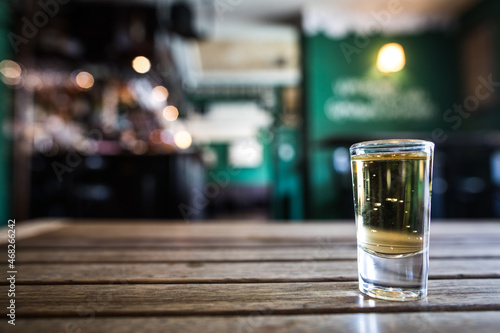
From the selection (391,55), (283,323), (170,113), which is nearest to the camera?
(283,323)

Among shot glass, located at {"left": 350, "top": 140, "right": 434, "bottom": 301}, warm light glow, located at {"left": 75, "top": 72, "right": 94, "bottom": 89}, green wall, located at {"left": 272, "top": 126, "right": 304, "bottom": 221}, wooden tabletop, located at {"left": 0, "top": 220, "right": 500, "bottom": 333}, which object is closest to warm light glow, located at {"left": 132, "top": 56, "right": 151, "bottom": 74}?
warm light glow, located at {"left": 75, "top": 72, "right": 94, "bottom": 89}

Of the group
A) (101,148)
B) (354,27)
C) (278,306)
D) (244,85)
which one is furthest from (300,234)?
(244,85)

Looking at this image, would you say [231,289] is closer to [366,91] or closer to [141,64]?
[141,64]

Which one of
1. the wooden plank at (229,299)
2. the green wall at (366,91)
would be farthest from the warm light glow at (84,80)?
the wooden plank at (229,299)

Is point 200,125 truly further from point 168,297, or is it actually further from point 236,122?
point 168,297

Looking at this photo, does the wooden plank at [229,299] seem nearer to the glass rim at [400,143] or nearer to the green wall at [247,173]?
the glass rim at [400,143]

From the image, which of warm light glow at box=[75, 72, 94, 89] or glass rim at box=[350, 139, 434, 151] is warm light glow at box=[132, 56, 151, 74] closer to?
warm light glow at box=[75, 72, 94, 89]

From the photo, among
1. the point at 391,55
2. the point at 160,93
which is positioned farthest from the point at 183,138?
the point at 391,55
